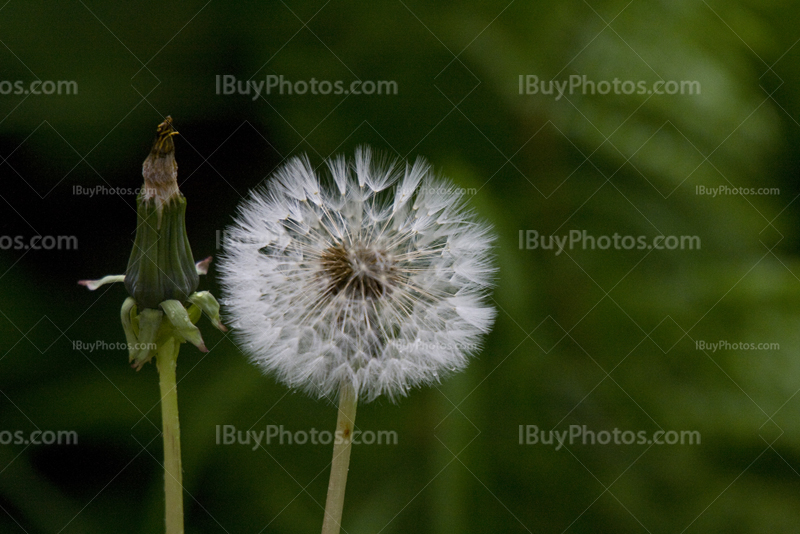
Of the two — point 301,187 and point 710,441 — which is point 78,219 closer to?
point 301,187

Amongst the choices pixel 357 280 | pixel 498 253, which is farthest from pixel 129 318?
pixel 498 253

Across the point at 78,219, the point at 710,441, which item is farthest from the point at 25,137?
the point at 710,441

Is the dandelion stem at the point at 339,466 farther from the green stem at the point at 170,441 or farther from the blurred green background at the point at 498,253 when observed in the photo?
the blurred green background at the point at 498,253

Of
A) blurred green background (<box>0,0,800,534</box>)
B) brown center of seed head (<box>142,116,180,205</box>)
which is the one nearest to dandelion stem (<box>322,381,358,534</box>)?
brown center of seed head (<box>142,116,180,205</box>)

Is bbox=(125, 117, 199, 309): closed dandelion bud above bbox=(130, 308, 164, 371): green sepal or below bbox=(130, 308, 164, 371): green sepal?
above

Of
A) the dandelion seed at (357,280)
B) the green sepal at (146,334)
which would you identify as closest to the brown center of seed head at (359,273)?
the dandelion seed at (357,280)

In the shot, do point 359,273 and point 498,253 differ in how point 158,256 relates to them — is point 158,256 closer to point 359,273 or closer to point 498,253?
point 359,273

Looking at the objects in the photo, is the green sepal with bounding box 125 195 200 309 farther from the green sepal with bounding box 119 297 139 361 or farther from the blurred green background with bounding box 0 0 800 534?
the blurred green background with bounding box 0 0 800 534
